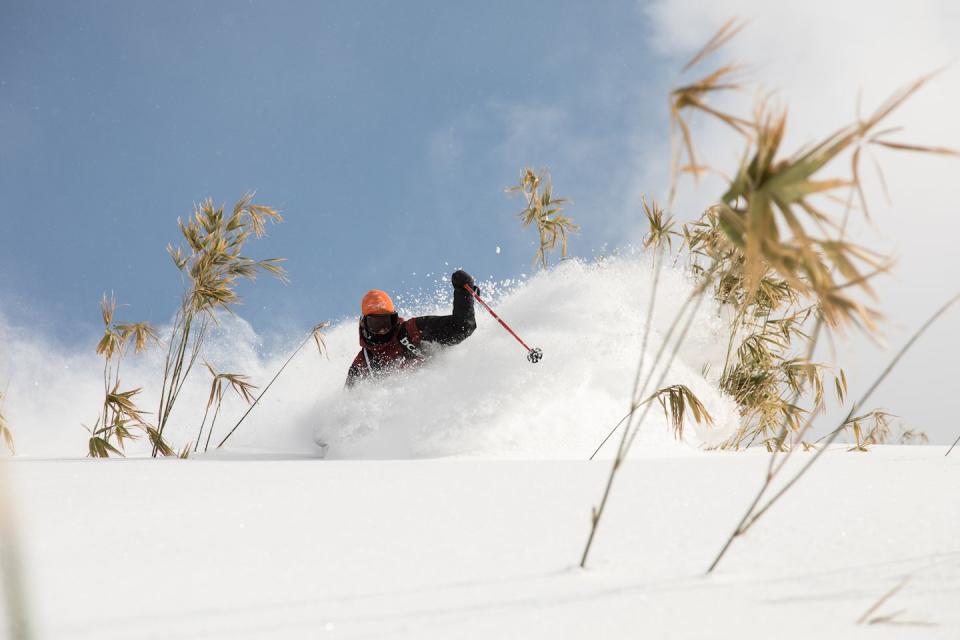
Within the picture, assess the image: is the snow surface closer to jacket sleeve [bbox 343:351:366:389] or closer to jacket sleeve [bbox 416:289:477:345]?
jacket sleeve [bbox 416:289:477:345]

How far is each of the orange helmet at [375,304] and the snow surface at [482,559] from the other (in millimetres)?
3223

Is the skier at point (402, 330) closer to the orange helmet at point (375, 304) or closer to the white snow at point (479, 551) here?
the orange helmet at point (375, 304)

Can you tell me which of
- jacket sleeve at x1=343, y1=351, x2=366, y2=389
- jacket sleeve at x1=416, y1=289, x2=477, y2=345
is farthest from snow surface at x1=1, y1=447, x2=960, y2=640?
jacket sleeve at x1=343, y1=351, x2=366, y2=389

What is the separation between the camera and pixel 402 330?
5781mm

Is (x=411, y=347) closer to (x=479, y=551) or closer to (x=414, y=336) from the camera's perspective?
(x=414, y=336)

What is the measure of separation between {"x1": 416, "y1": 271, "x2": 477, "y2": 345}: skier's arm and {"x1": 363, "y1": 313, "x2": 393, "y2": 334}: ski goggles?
13.9 inches

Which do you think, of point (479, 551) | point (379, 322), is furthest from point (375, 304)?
point (479, 551)

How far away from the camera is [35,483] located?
8.65 ft

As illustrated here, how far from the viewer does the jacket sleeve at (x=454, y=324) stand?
221 inches

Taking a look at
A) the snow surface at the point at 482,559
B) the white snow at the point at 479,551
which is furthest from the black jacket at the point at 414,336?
the snow surface at the point at 482,559

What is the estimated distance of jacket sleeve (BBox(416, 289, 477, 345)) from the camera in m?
5.60

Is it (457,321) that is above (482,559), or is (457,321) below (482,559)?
above

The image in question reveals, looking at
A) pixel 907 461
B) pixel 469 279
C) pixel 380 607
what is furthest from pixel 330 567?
pixel 469 279

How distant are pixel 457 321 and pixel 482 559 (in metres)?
4.18
